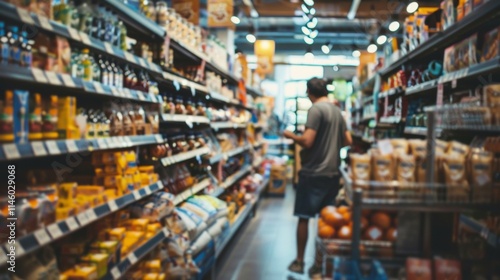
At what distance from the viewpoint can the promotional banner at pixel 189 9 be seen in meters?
4.95

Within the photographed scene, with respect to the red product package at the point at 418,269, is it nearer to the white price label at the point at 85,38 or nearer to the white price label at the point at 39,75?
the white price label at the point at 39,75

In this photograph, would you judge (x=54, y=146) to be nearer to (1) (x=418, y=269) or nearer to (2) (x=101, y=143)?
(2) (x=101, y=143)

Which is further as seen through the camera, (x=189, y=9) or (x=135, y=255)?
(x=189, y=9)

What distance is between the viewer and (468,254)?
6.73 ft

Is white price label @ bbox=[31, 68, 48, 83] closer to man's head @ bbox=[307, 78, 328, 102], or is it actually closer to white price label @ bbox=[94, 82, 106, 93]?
white price label @ bbox=[94, 82, 106, 93]

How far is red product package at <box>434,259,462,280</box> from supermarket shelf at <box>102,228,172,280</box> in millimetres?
1642

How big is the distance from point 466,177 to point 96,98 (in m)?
2.45

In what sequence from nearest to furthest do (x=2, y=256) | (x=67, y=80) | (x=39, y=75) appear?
(x=2, y=256) < (x=39, y=75) < (x=67, y=80)

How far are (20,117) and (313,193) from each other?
293cm

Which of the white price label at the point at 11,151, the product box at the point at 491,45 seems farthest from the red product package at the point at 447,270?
the white price label at the point at 11,151

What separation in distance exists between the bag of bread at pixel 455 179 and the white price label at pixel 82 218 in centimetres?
166

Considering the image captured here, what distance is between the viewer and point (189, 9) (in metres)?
5.00

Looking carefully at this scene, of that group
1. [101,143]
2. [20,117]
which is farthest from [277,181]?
[20,117]

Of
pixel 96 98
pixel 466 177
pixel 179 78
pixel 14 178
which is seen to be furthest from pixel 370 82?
pixel 14 178
